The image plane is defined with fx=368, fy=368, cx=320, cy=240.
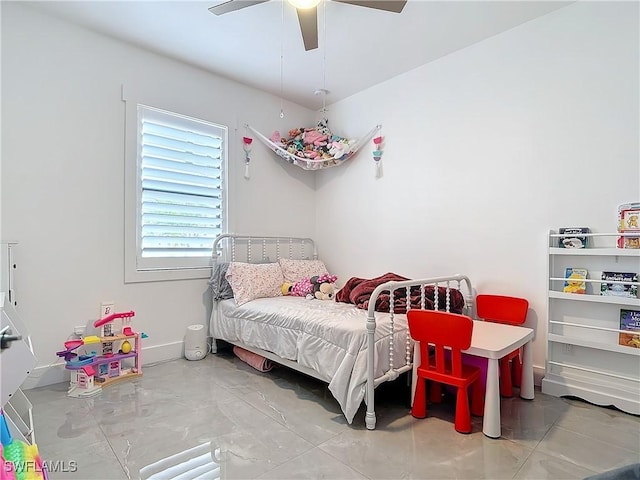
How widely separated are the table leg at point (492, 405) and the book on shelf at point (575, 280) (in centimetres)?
96

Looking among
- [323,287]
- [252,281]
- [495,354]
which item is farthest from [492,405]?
[252,281]

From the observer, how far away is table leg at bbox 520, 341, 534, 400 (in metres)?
2.44

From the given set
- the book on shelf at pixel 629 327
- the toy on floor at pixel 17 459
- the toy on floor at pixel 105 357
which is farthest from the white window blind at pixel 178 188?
the book on shelf at pixel 629 327

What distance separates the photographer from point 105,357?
2.72 m

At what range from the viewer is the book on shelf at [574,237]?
2.48 metres

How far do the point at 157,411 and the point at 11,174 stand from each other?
190 cm

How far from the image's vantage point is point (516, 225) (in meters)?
2.84

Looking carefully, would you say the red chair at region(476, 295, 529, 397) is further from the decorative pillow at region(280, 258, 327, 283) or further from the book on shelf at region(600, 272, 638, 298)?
the decorative pillow at region(280, 258, 327, 283)

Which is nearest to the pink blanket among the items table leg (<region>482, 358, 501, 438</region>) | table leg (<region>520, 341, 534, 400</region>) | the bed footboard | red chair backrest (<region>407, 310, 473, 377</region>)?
the bed footboard

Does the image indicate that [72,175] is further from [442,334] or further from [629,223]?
[629,223]

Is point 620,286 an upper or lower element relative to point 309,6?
lower

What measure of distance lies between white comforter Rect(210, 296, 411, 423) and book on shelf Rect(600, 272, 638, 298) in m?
1.31

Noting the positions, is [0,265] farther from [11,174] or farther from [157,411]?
[157,411]

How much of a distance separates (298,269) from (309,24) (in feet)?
7.42
